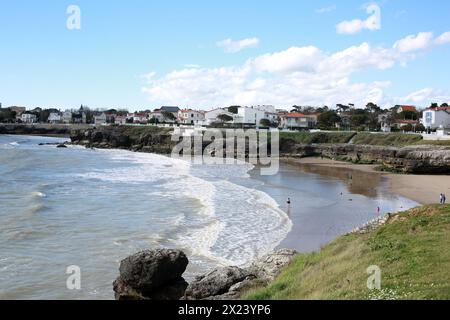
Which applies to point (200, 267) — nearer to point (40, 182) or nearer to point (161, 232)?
point (161, 232)

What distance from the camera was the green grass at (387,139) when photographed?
204 ft

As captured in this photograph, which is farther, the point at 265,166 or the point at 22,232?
the point at 265,166

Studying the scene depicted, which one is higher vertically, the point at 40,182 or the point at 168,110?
the point at 168,110

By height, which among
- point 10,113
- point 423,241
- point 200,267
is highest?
point 10,113

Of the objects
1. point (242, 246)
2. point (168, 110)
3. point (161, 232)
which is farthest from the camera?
point (168, 110)

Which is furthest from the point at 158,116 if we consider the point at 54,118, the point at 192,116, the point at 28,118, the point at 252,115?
the point at 28,118

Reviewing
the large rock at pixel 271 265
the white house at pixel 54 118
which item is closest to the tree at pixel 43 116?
the white house at pixel 54 118

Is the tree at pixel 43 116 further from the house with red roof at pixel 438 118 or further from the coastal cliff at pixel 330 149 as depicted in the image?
the house with red roof at pixel 438 118

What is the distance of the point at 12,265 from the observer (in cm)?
1758

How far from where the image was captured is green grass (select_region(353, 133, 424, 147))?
204 feet

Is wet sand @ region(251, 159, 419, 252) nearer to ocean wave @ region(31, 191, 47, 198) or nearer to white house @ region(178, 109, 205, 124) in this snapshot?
ocean wave @ region(31, 191, 47, 198)

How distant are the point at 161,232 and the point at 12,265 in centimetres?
727

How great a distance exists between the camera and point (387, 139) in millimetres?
67812

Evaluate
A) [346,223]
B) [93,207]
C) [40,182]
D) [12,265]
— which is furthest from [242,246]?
[40,182]
